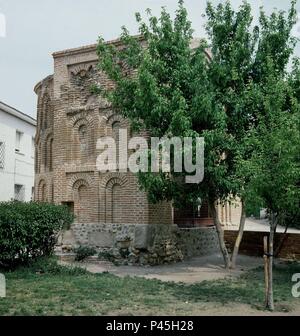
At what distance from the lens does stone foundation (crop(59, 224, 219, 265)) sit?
1319cm

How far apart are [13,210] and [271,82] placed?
6.93m

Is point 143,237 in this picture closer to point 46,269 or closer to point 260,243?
point 46,269

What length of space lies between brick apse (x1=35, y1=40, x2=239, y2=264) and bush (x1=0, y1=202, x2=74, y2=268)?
7.94 feet

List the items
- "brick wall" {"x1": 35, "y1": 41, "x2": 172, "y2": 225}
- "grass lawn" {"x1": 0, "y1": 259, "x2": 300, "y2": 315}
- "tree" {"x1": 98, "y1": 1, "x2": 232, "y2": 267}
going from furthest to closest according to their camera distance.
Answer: "brick wall" {"x1": 35, "y1": 41, "x2": 172, "y2": 225}, "tree" {"x1": 98, "y1": 1, "x2": 232, "y2": 267}, "grass lawn" {"x1": 0, "y1": 259, "x2": 300, "y2": 315}

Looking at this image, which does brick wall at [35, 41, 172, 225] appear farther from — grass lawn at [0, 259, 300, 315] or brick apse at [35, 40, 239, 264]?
grass lawn at [0, 259, 300, 315]

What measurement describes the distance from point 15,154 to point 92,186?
11.4 metres

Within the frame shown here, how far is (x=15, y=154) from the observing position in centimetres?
2430

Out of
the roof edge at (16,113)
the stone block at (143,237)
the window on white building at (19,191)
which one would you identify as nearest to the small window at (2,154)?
the roof edge at (16,113)

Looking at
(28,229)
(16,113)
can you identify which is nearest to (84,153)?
(28,229)

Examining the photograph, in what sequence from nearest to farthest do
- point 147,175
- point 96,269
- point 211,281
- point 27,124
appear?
point 211,281 → point 147,175 → point 96,269 → point 27,124

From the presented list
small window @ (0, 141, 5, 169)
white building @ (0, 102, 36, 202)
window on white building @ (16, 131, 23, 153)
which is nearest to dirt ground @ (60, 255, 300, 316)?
white building @ (0, 102, 36, 202)

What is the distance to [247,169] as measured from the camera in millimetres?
7414
